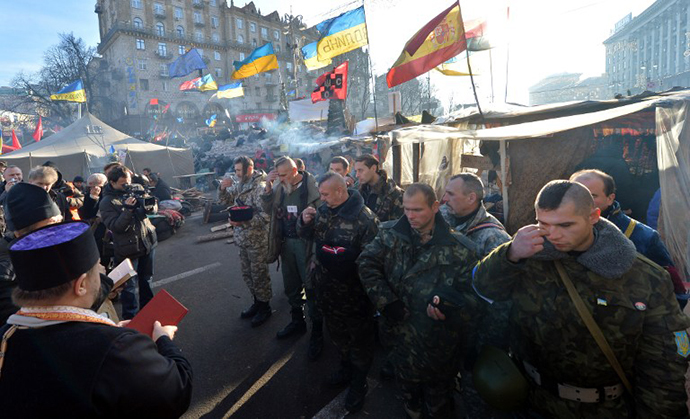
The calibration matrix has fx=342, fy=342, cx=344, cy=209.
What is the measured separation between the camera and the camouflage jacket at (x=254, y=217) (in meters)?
4.80

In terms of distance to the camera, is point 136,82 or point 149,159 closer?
point 149,159

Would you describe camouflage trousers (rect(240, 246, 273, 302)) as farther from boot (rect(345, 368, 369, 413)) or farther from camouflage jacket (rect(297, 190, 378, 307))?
boot (rect(345, 368, 369, 413))

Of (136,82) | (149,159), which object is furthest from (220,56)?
(149,159)

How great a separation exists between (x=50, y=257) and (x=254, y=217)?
350 centimetres

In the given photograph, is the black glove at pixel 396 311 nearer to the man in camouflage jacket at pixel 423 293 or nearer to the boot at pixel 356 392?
the man in camouflage jacket at pixel 423 293

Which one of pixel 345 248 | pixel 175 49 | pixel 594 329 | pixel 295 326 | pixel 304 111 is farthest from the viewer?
pixel 175 49

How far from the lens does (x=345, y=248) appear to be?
313cm

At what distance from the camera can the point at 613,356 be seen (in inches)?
65.1

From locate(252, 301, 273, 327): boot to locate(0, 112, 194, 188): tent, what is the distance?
14039 millimetres

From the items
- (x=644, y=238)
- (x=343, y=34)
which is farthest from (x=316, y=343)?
(x=343, y=34)

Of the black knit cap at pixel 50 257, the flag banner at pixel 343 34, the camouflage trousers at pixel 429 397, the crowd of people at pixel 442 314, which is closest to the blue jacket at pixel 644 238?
the crowd of people at pixel 442 314

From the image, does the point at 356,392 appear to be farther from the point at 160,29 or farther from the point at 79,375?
the point at 160,29

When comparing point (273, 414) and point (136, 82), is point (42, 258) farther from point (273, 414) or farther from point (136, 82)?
point (136, 82)

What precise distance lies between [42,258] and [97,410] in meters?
0.61
